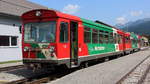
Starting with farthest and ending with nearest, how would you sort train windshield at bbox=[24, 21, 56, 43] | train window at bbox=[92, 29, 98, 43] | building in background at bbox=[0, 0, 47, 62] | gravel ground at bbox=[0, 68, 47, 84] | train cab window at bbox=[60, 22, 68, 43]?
building in background at bbox=[0, 0, 47, 62], train window at bbox=[92, 29, 98, 43], train cab window at bbox=[60, 22, 68, 43], train windshield at bbox=[24, 21, 56, 43], gravel ground at bbox=[0, 68, 47, 84]

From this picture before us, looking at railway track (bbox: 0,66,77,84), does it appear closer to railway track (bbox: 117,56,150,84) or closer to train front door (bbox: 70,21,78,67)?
train front door (bbox: 70,21,78,67)

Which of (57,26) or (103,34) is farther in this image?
(103,34)

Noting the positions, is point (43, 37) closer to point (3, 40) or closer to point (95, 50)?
point (95, 50)

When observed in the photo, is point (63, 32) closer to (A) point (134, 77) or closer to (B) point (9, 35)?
(A) point (134, 77)

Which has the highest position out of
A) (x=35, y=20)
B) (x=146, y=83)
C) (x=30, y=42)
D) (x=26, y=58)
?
(x=35, y=20)

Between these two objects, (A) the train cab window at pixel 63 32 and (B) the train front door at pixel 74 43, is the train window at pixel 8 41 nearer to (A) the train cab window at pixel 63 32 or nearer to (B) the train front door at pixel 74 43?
(B) the train front door at pixel 74 43

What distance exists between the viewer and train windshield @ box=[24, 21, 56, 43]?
11148mm

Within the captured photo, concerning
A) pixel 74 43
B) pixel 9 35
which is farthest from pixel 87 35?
pixel 9 35

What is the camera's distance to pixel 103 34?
16.9 m

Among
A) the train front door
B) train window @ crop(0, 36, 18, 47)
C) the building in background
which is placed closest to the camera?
the train front door

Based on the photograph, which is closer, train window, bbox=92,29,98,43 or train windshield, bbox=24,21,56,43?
train windshield, bbox=24,21,56,43

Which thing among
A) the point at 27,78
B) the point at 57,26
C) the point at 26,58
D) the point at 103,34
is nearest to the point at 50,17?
the point at 57,26

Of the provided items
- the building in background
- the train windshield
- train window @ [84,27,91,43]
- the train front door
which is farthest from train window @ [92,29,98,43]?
the building in background

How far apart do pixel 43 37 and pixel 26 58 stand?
4.52ft
